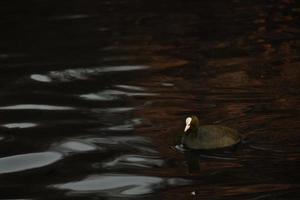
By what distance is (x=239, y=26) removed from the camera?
12930mm

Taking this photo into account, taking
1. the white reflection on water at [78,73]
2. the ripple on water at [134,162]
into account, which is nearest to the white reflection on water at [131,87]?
the white reflection on water at [78,73]

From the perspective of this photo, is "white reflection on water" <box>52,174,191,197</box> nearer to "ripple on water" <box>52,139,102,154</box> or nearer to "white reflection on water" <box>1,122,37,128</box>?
"ripple on water" <box>52,139,102,154</box>

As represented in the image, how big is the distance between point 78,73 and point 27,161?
3.21 metres

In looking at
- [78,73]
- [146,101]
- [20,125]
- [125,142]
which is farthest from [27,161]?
[78,73]

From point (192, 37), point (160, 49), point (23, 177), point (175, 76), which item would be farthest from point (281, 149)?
point (192, 37)

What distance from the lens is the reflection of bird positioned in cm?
709

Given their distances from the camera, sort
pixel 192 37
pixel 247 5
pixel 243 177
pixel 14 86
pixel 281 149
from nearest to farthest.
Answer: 1. pixel 243 177
2. pixel 281 149
3. pixel 14 86
4. pixel 192 37
5. pixel 247 5

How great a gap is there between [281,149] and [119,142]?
59.6 inches

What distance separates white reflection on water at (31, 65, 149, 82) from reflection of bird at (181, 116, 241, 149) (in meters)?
3.17

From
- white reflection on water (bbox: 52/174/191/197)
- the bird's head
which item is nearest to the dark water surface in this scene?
white reflection on water (bbox: 52/174/191/197)

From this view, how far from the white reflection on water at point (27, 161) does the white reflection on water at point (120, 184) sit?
2.08 feet

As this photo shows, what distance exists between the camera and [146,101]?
892cm

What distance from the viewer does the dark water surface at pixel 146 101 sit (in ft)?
21.6

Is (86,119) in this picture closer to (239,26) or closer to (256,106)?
(256,106)
